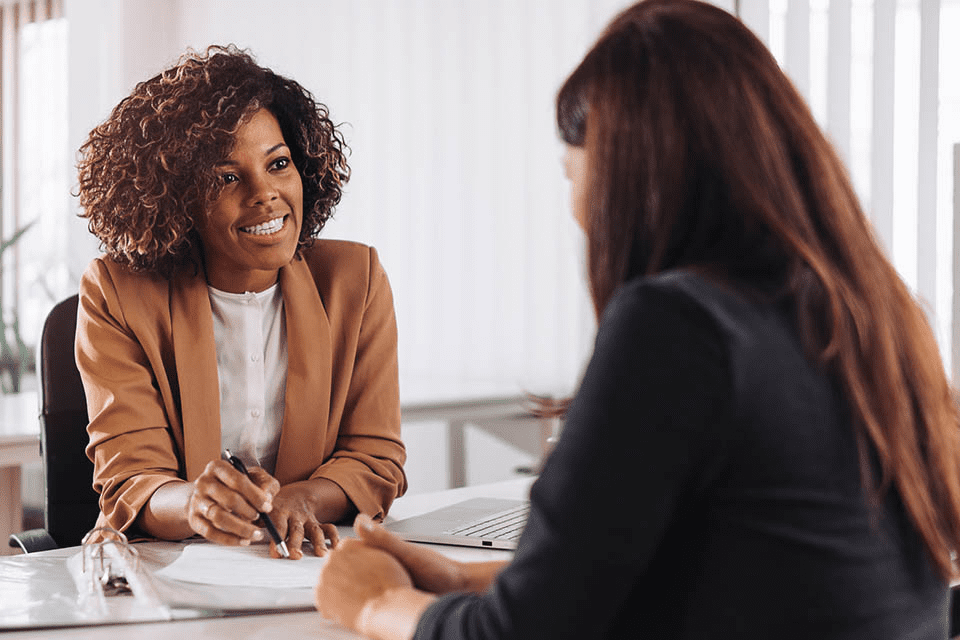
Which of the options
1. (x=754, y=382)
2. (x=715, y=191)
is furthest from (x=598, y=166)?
(x=754, y=382)

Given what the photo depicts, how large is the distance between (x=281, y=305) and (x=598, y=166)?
3.30 feet

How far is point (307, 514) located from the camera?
4.24 feet

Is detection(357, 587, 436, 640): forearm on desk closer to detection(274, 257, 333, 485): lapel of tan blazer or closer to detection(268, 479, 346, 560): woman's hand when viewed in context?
detection(268, 479, 346, 560): woman's hand

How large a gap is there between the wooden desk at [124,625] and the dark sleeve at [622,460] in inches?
10.0

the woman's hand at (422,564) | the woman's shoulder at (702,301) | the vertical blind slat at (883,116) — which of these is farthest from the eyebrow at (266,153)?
the vertical blind slat at (883,116)

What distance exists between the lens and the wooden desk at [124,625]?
0.92 metres

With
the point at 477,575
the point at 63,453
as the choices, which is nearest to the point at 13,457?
the point at 63,453

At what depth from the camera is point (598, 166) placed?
2.39ft

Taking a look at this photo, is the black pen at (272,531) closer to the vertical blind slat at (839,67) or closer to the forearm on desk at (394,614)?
the forearm on desk at (394,614)

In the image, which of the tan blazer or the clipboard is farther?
the tan blazer

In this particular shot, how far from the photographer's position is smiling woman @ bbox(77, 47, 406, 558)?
1.45 metres

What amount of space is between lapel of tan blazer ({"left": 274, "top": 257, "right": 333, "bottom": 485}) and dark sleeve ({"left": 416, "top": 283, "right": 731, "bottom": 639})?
917mm

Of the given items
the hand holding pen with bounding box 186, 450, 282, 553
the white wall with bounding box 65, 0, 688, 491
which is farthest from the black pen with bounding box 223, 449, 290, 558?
the white wall with bounding box 65, 0, 688, 491

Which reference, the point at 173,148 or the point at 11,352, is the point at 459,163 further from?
the point at 173,148
